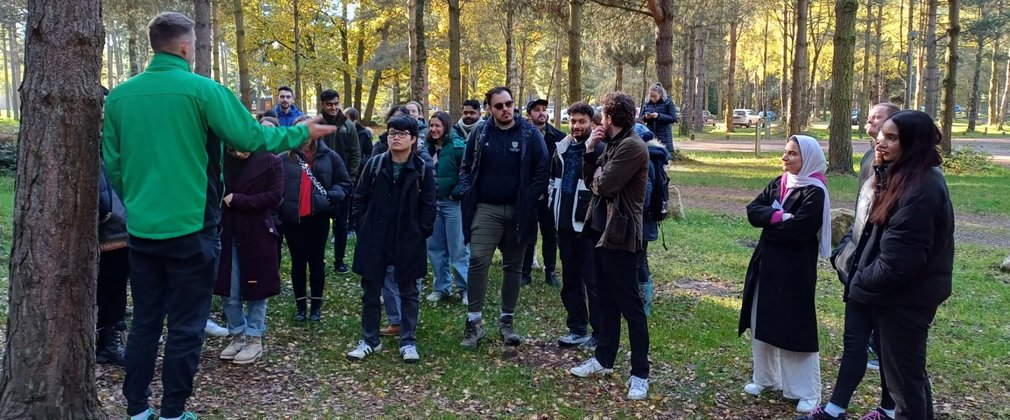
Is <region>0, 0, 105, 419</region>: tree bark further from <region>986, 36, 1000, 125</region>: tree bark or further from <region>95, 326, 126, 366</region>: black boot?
<region>986, 36, 1000, 125</region>: tree bark

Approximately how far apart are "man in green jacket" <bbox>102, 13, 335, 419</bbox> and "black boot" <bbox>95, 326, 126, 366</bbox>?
4.53ft

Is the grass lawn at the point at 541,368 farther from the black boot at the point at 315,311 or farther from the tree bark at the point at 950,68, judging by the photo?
the tree bark at the point at 950,68

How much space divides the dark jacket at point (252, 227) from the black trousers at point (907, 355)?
401 cm

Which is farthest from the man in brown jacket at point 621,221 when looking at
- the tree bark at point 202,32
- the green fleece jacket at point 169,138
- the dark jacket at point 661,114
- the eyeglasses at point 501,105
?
the tree bark at point 202,32

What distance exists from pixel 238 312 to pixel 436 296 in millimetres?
2323

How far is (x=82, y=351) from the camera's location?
139 inches

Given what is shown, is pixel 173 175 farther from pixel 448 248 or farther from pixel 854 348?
pixel 448 248

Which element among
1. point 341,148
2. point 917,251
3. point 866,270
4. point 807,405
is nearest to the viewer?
point 917,251

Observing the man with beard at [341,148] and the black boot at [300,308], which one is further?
the man with beard at [341,148]

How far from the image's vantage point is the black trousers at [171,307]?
3629 mm

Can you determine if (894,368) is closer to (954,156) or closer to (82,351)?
(82,351)

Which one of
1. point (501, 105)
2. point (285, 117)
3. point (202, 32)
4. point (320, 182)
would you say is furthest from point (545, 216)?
point (202, 32)

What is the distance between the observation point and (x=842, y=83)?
1684 cm

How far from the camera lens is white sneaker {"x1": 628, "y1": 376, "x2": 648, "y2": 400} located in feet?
15.8
